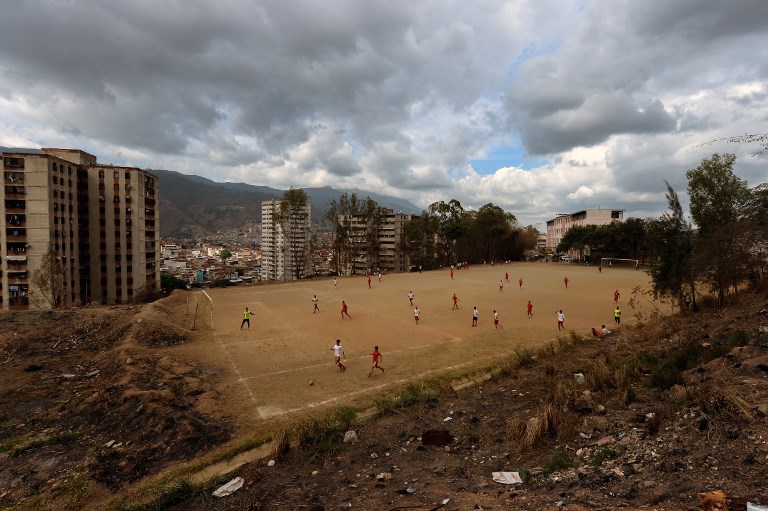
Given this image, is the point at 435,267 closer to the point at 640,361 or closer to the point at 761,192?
the point at 761,192

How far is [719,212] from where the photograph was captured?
2294 cm

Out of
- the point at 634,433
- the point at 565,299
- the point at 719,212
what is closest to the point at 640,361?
the point at 634,433

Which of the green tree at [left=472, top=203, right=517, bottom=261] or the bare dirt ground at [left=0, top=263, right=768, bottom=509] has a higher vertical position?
the green tree at [left=472, top=203, right=517, bottom=261]

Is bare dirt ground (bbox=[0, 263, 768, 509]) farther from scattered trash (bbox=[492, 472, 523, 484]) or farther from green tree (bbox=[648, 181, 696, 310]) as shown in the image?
green tree (bbox=[648, 181, 696, 310])

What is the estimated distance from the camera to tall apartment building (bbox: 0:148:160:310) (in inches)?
1747

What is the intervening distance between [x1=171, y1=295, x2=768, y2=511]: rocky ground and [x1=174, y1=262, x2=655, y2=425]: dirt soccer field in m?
3.78

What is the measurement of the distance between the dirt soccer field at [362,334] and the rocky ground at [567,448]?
149 inches

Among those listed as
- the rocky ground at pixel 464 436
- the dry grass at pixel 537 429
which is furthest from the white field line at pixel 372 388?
the dry grass at pixel 537 429

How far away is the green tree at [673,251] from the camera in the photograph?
20.2 meters

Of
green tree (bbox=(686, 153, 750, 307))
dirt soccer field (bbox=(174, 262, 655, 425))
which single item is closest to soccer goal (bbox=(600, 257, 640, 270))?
dirt soccer field (bbox=(174, 262, 655, 425))

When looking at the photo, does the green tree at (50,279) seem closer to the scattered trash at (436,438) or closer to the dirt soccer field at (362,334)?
the dirt soccer field at (362,334)

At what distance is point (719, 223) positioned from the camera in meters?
22.2

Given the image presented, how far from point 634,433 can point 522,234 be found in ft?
299

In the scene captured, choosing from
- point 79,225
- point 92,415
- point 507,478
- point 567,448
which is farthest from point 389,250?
point 507,478
